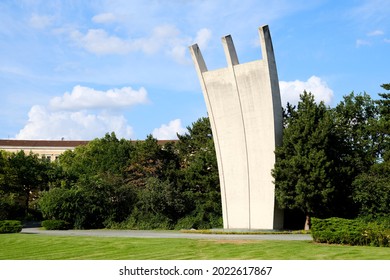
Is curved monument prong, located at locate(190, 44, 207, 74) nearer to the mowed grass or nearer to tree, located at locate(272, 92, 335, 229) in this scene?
tree, located at locate(272, 92, 335, 229)

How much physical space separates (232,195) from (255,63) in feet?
25.3

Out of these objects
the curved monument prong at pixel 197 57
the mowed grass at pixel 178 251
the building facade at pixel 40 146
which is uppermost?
the building facade at pixel 40 146

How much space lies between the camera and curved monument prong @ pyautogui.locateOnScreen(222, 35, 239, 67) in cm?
2811

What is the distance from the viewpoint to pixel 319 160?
87.6 feet

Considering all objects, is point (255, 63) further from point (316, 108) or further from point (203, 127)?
point (203, 127)

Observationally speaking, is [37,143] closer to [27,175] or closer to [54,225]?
[27,175]

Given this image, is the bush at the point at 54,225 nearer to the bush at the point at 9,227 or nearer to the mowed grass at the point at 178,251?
the bush at the point at 9,227

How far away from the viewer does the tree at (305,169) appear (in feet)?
87.4

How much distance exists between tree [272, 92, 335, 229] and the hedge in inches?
304

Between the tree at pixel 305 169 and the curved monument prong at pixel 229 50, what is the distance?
4.95 metres

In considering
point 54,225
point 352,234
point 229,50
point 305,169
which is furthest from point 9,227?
point 352,234

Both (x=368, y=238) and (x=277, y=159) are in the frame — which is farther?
(x=277, y=159)

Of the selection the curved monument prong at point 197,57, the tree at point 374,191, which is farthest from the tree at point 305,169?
the curved monument prong at point 197,57
